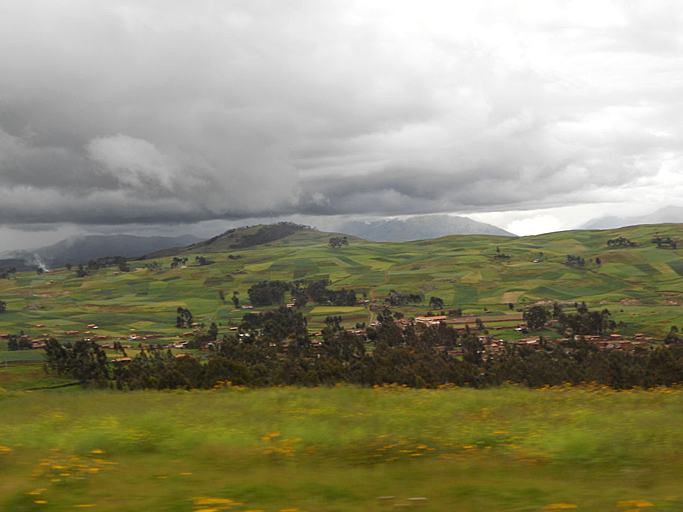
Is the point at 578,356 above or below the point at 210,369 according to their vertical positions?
below

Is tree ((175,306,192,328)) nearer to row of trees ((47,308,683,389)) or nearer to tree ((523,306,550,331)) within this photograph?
row of trees ((47,308,683,389))

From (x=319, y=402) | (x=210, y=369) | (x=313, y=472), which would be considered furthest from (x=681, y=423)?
(x=210, y=369)

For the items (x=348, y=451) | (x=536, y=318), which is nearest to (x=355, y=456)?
(x=348, y=451)

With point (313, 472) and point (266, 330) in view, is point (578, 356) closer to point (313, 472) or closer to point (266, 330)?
point (266, 330)

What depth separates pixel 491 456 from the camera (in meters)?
11.3

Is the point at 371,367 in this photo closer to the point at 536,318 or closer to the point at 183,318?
the point at 536,318

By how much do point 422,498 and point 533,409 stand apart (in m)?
10.7

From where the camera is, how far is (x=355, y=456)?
1172cm

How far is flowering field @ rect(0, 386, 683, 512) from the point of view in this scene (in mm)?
8156

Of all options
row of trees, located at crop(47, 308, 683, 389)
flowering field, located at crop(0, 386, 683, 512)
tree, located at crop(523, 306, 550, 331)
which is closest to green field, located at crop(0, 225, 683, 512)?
flowering field, located at crop(0, 386, 683, 512)

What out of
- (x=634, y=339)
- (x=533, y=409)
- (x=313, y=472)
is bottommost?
(x=634, y=339)

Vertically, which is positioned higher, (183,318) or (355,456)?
(355,456)

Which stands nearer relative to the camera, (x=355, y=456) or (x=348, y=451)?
(x=355, y=456)

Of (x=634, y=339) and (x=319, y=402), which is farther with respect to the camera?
(x=634, y=339)
